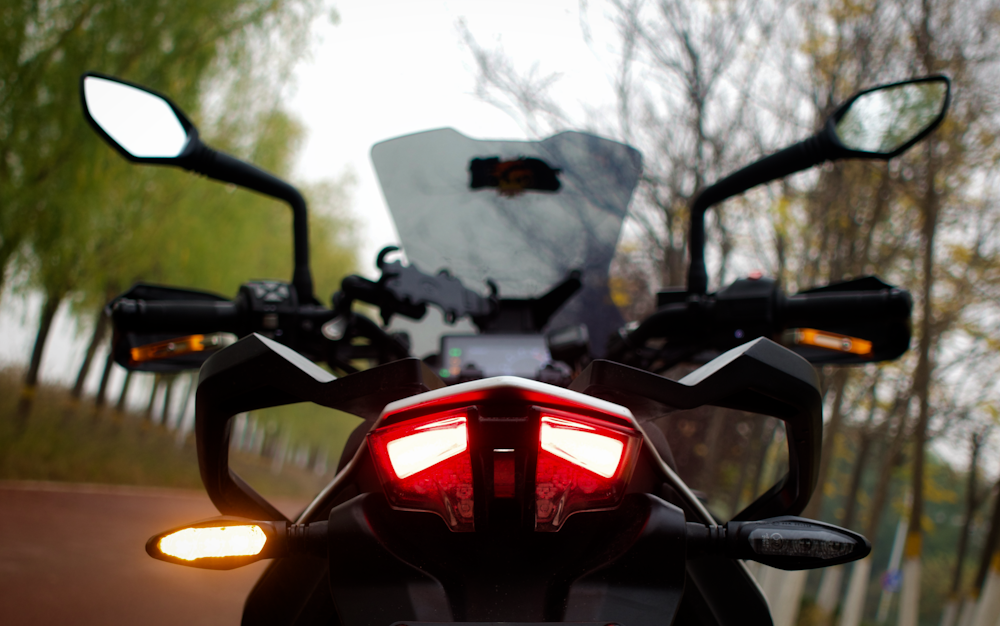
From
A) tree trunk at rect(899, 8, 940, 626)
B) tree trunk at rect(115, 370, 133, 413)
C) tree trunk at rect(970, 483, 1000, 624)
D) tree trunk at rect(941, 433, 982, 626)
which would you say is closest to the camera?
tree trunk at rect(899, 8, 940, 626)

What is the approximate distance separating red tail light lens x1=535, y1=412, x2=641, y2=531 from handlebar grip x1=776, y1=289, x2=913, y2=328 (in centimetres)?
102

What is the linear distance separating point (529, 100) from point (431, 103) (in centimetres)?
207

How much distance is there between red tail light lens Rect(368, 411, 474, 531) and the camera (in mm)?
824

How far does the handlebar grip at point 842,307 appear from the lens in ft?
5.37

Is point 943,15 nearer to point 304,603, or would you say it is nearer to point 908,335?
point 908,335

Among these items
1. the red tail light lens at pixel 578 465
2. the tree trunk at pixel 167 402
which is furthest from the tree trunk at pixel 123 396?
the red tail light lens at pixel 578 465

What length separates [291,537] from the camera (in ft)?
3.19

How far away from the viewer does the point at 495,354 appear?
181 cm

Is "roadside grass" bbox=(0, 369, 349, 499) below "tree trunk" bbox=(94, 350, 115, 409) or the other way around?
below

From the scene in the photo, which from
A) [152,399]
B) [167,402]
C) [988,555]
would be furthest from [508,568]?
[167,402]

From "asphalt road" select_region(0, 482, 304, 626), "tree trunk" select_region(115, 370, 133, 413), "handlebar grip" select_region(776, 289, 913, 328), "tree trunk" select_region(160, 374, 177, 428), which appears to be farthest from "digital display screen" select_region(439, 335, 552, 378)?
"tree trunk" select_region(160, 374, 177, 428)

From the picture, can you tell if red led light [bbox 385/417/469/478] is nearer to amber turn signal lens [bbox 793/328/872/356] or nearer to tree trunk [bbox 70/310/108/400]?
amber turn signal lens [bbox 793/328/872/356]

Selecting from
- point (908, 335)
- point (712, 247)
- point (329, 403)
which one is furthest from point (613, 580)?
point (712, 247)

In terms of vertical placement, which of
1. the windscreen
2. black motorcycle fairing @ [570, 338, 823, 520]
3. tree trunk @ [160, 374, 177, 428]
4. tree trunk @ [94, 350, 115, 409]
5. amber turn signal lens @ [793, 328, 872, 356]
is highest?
the windscreen
